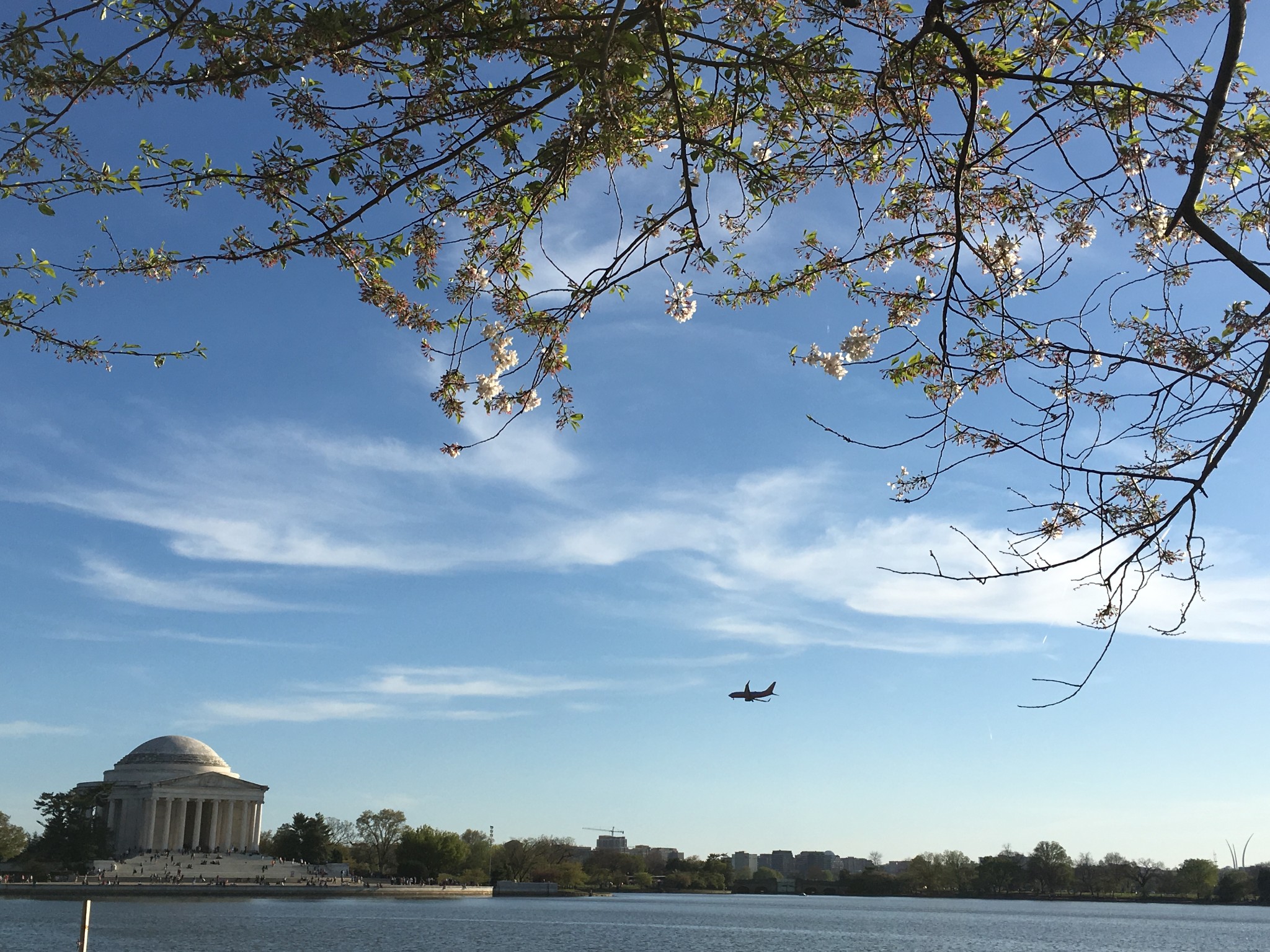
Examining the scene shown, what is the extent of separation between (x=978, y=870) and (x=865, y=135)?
174 meters

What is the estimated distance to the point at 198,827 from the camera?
10150 centimetres

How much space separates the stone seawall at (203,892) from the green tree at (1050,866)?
90.3 m

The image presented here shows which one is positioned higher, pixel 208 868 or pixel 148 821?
pixel 148 821

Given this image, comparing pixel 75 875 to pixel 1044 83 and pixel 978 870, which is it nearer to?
pixel 1044 83

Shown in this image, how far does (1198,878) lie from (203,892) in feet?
438

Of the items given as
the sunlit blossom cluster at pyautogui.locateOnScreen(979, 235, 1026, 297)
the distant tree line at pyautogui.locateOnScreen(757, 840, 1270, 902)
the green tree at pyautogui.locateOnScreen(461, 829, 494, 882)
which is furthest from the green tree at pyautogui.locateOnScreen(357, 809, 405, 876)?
the sunlit blossom cluster at pyautogui.locateOnScreen(979, 235, 1026, 297)

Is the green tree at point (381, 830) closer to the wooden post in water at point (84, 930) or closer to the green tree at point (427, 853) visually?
the green tree at point (427, 853)

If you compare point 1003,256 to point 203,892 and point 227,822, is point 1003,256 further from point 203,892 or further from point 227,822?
point 227,822

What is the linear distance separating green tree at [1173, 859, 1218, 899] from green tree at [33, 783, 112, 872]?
137 meters

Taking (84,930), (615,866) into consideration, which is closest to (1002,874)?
(615,866)


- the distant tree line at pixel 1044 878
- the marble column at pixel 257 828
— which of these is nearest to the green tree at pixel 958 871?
the distant tree line at pixel 1044 878

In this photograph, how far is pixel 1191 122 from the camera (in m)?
5.59

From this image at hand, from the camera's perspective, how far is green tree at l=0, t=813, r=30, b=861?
108812mm

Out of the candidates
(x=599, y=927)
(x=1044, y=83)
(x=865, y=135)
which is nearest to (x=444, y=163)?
(x=865, y=135)
